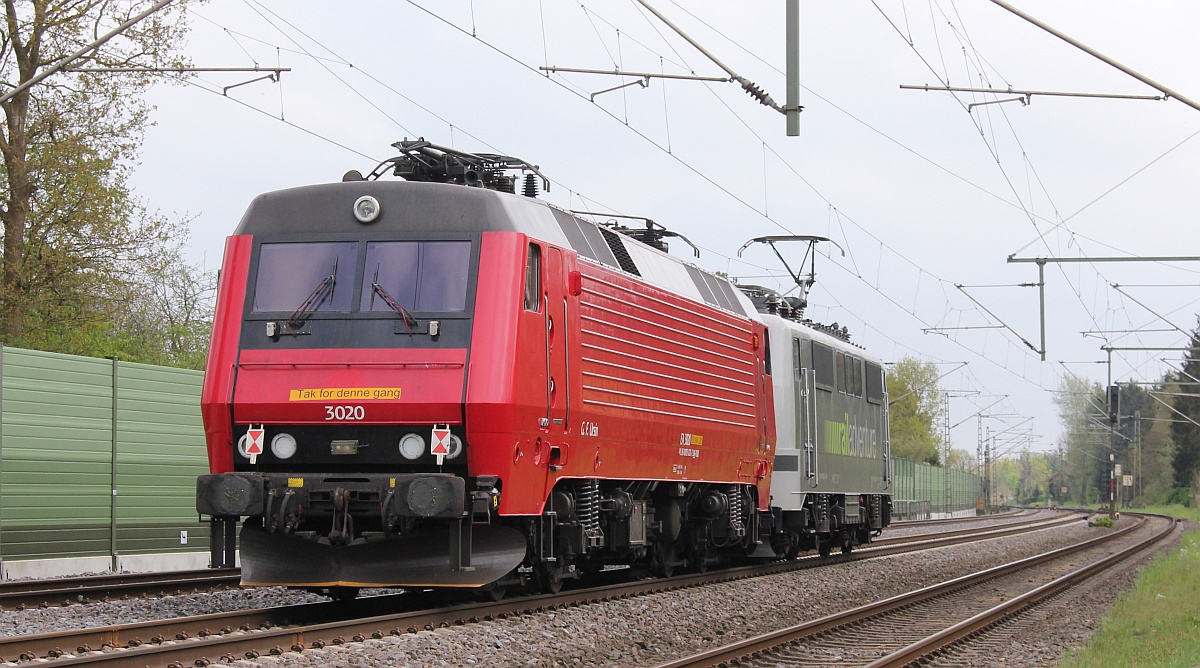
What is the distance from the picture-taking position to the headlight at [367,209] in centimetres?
1252

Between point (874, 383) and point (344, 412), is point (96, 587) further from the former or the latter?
point (874, 383)

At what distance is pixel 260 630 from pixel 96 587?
3320 millimetres

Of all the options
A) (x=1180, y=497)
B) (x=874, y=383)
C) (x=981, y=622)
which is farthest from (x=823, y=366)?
(x=1180, y=497)

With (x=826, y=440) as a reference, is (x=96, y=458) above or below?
below

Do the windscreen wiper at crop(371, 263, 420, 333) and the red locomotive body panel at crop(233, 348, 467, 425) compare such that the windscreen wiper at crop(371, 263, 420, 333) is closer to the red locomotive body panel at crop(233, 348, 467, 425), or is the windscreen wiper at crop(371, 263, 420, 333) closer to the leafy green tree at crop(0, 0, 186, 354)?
the red locomotive body panel at crop(233, 348, 467, 425)

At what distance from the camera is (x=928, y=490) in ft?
227

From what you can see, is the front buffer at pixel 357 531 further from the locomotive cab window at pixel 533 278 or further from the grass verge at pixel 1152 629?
the grass verge at pixel 1152 629

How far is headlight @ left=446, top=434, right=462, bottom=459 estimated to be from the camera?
11.8 metres

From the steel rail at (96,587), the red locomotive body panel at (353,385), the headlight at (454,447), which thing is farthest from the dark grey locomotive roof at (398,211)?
the steel rail at (96,587)

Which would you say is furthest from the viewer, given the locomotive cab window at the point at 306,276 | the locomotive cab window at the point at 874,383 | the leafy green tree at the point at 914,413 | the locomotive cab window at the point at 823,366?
the leafy green tree at the point at 914,413

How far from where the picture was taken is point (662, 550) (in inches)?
689

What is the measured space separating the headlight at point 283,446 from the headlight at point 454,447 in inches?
Answer: 55.5

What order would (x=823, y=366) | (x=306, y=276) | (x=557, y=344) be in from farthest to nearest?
(x=823, y=366), (x=557, y=344), (x=306, y=276)

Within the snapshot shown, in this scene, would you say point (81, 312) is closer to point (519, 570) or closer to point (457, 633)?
point (519, 570)
